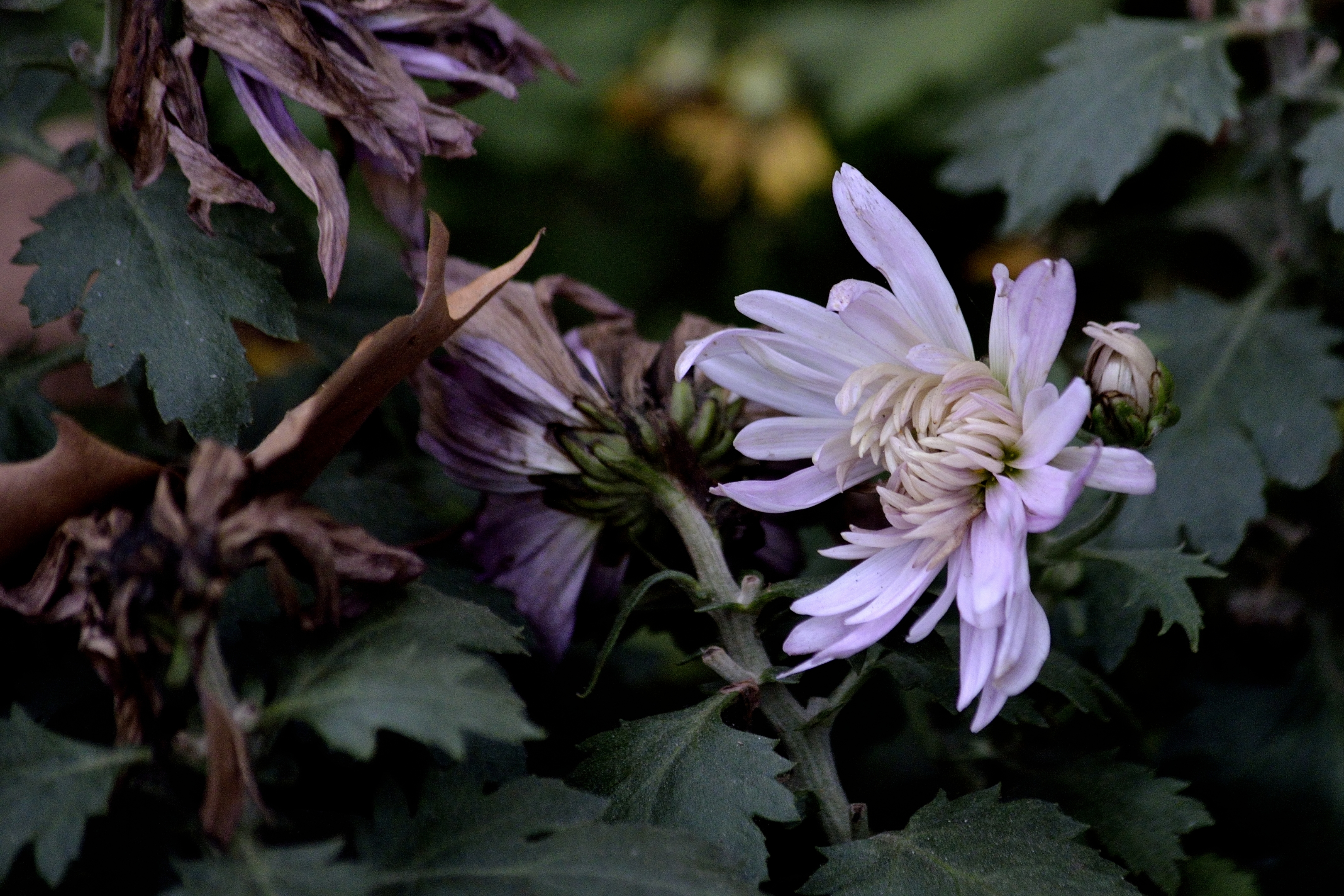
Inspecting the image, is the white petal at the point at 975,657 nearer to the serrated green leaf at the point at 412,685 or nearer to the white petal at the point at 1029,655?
the white petal at the point at 1029,655

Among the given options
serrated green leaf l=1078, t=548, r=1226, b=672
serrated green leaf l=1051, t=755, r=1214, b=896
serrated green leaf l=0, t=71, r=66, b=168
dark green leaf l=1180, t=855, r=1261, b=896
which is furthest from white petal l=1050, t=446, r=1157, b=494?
serrated green leaf l=0, t=71, r=66, b=168

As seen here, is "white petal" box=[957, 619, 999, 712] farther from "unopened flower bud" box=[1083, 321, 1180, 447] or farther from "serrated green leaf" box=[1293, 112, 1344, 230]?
"serrated green leaf" box=[1293, 112, 1344, 230]

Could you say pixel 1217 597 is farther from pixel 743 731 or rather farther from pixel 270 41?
pixel 270 41

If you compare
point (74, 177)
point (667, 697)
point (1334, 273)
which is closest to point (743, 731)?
point (667, 697)

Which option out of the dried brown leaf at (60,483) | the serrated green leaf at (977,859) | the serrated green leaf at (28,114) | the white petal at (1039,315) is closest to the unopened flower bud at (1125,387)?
the white petal at (1039,315)

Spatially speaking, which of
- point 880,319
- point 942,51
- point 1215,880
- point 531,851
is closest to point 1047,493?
point 880,319
